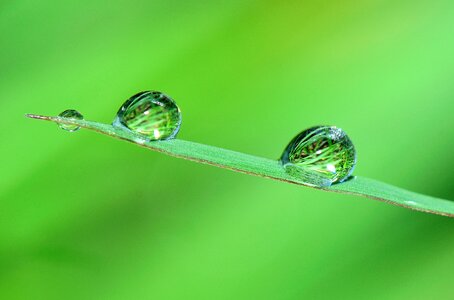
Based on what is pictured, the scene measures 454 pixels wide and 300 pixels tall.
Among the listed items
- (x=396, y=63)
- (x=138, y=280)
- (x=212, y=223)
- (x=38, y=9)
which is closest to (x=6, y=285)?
(x=138, y=280)

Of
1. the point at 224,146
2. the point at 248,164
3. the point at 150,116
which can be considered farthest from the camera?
the point at 224,146

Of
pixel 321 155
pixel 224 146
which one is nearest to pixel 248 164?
pixel 321 155

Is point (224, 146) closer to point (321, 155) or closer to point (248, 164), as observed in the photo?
point (321, 155)

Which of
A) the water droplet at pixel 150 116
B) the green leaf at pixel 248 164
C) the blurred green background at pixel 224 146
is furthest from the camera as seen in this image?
the blurred green background at pixel 224 146

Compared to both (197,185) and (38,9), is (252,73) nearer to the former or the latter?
(197,185)

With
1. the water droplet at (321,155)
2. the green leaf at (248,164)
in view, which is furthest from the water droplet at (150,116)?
the water droplet at (321,155)

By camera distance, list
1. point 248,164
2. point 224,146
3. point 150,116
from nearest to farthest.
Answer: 1. point 248,164
2. point 150,116
3. point 224,146

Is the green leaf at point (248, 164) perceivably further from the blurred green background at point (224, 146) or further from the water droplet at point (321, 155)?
the blurred green background at point (224, 146)
